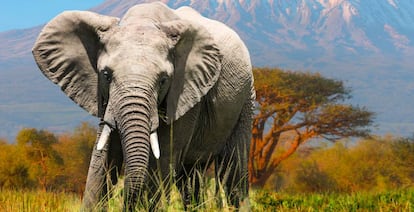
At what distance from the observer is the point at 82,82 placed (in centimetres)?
578

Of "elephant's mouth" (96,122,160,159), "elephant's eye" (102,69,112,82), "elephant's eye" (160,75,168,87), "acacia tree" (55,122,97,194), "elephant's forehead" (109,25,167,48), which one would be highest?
"elephant's forehead" (109,25,167,48)

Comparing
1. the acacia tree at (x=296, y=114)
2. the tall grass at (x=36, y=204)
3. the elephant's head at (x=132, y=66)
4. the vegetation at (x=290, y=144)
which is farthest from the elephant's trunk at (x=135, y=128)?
the acacia tree at (x=296, y=114)

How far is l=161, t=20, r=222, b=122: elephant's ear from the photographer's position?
577cm

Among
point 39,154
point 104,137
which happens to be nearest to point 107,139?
point 104,137

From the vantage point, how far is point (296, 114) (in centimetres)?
3027

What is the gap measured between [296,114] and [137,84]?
83.6ft

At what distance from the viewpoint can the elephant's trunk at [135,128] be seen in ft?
16.6

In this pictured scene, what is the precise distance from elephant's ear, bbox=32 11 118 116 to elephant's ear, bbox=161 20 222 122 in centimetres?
54

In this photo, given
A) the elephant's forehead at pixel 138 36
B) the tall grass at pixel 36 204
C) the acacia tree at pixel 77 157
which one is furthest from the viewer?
the acacia tree at pixel 77 157

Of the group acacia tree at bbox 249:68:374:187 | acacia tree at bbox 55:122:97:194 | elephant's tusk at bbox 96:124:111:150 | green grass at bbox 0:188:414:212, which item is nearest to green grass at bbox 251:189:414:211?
green grass at bbox 0:188:414:212

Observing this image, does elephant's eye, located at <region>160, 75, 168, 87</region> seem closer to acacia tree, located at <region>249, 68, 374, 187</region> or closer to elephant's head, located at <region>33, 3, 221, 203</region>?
elephant's head, located at <region>33, 3, 221, 203</region>

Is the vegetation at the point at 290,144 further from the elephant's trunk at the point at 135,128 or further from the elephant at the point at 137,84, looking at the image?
the elephant's trunk at the point at 135,128

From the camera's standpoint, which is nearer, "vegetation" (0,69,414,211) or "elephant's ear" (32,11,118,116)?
"elephant's ear" (32,11,118,116)

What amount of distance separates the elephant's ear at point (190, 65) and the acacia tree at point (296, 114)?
869 inches
